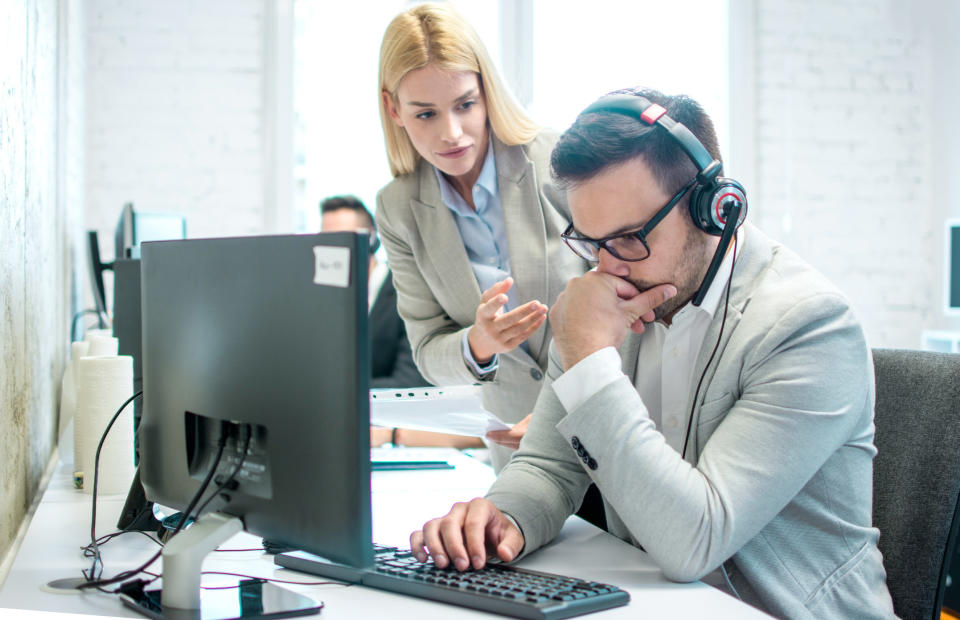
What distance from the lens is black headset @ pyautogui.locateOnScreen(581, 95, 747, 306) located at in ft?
3.50

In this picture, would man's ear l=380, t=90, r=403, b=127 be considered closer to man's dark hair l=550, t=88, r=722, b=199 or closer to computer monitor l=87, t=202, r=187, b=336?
man's dark hair l=550, t=88, r=722, b=199

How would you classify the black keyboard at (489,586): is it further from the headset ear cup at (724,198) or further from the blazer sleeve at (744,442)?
the headset ear cup at (724,198)

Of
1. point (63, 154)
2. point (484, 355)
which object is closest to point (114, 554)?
point (484, 355)

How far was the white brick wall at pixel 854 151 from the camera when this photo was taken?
4254 mm

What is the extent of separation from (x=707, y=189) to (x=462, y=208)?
2.80ft

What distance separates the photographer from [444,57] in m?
1.67

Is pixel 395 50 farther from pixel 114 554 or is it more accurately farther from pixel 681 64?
pixel 681 64

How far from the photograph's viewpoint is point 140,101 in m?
3.77

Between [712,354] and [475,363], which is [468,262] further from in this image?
[712,354]

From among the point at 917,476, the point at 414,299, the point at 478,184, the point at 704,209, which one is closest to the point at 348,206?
the point at 414,299

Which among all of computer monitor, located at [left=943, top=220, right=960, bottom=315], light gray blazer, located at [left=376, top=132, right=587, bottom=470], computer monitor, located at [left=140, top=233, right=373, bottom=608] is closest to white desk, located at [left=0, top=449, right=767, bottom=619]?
computer monitor, located at [left=140, top=233, right=373, bottom=608]

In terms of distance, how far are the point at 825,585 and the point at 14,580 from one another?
924mm

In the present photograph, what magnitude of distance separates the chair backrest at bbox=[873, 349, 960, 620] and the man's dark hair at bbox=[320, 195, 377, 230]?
2.82m

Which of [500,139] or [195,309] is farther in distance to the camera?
[500,139]
